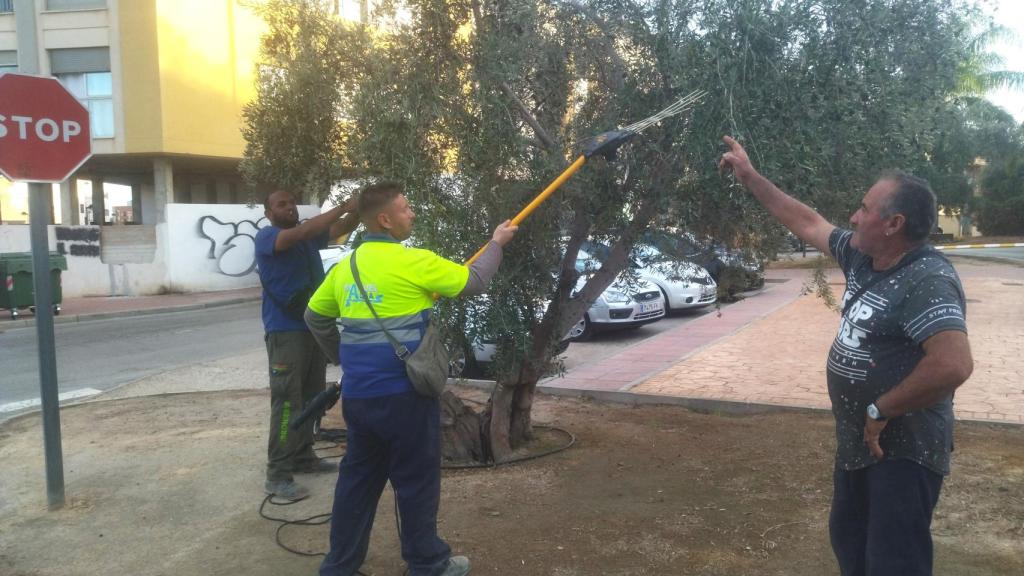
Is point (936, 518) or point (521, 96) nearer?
point (936, 518)

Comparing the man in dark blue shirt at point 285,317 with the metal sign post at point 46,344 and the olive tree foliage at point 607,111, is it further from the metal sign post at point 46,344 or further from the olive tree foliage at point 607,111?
the metal sign post at point 46,344

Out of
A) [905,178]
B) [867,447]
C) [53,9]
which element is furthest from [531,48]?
[53,9]

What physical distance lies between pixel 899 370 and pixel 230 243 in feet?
71.0

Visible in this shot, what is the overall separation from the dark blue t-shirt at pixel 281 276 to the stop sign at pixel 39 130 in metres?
1.31

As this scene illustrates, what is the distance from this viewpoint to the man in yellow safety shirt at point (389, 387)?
11.1 ft

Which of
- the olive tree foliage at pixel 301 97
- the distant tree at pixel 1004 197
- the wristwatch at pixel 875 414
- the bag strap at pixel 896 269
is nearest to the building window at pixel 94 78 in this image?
the olive tree foliage at pixel 301 97

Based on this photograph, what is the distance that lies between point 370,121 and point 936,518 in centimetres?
377

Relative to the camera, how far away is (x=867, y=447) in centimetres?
280

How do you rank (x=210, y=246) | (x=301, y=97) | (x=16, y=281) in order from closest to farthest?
(x=301, y=97) < (x=16, y=281) < (x=210, y=246)

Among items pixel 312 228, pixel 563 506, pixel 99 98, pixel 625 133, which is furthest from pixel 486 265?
pixel 99 98

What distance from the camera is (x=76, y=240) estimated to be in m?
20.4

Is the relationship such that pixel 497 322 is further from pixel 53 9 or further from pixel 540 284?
pixel 53 9

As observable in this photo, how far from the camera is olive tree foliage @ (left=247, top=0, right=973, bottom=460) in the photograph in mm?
3896

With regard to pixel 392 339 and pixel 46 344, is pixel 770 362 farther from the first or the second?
pixel 46 344
